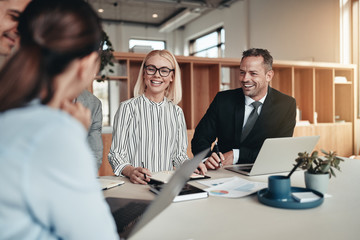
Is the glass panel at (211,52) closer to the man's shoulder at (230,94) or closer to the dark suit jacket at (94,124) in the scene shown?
the man's shoulder at (230,94)

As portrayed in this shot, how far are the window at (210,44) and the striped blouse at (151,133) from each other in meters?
7.74

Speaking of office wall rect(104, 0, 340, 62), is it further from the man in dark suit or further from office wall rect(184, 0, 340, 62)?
the man in dark suit

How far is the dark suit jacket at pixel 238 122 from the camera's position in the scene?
240 cm

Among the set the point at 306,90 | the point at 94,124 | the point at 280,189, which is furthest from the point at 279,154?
the point at 306,90

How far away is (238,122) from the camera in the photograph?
244 centimetres

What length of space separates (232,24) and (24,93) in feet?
28.5

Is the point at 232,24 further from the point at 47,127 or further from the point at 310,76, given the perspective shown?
the point at 47,127

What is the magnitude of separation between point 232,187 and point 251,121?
1.11 meters

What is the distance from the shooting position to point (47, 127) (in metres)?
0.49

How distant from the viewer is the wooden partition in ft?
16.5

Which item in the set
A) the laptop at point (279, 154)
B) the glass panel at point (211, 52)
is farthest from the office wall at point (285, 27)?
the laptop at point (279, 154)

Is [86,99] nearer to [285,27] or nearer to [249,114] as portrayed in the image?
[249,114]

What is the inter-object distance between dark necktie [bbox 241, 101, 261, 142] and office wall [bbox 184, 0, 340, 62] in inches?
168

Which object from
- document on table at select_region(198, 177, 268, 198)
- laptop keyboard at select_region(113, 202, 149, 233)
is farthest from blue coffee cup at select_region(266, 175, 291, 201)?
laptop keyboard at select_region(113, 202, 149, 233)
